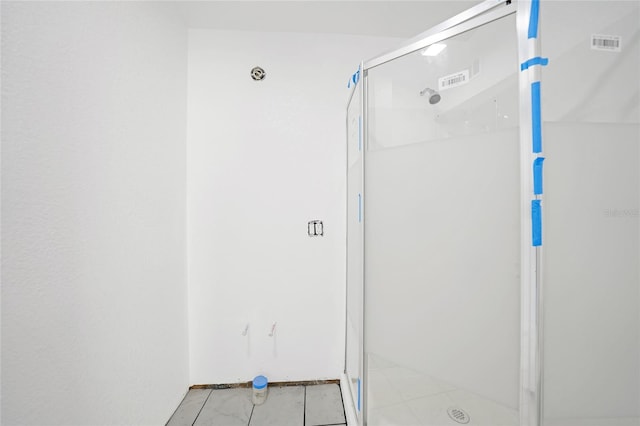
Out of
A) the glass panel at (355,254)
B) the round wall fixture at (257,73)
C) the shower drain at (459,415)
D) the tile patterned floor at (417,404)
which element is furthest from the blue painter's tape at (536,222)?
the round wall fixture at (257,73)

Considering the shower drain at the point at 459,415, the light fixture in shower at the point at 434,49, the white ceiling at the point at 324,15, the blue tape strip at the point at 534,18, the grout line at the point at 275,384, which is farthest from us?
the grout line at the point at 275,384

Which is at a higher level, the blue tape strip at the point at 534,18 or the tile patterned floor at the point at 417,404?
the blue tape strip at the point at 534,18

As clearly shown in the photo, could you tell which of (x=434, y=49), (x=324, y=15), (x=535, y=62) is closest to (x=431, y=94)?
(x=434, y=49)

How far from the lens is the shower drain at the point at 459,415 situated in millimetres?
1120

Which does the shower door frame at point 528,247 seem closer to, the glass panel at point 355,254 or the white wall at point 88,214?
the glass panel at point 355,254

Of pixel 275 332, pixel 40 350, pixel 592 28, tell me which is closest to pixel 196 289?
pixel 275 332

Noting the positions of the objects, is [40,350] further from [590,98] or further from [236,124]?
[590,98]

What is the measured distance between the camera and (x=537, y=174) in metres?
0.60

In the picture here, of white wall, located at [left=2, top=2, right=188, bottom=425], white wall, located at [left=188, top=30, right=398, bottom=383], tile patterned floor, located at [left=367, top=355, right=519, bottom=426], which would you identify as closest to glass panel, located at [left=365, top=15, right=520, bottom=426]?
tile patterned floor, located at [left=367, top=355, right=519, bottom=426]

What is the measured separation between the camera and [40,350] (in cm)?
64

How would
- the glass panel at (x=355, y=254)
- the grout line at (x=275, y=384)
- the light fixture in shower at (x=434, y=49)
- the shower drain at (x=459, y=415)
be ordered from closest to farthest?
the light fixture in shower at (x=434, y=49) → the glass panel at (x=355, y=254) → the shower drain at (x=459, y=415) → the grout line at (x=275, y=384)

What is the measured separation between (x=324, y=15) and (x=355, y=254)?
1461mm

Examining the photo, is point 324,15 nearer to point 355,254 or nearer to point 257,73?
point 257,73

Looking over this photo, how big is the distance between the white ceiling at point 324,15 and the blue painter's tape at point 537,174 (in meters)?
1.24
